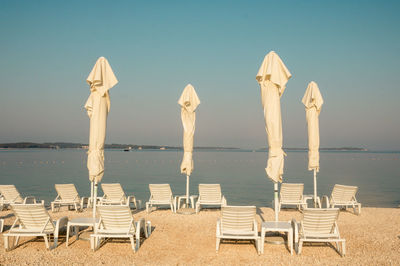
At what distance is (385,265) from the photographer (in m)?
5.42

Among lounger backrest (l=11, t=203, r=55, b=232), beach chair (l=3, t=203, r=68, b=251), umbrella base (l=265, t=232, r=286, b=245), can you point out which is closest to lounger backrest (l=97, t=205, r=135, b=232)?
beach chair (l=3, t=203, r=68, b=251)

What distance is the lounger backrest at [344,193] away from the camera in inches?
396

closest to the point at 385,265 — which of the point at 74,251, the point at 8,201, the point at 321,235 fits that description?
the point at 321,235

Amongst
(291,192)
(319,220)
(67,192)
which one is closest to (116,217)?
(319,220)

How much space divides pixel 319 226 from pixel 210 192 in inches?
181

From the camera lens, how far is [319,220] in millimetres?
6016

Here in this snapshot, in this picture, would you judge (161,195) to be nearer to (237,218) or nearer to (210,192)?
(210,192)

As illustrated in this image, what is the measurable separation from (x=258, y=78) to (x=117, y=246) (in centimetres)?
414

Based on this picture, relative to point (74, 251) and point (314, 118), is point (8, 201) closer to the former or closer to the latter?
point (74, 251)

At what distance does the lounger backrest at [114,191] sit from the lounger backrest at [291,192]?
4.76 metres

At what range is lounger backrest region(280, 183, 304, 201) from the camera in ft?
33.2

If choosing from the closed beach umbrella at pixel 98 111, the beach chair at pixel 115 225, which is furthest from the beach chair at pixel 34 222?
the closed beach umbrella at pixel 98 111

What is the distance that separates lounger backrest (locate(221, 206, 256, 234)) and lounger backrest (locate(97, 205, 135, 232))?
168 centimetres

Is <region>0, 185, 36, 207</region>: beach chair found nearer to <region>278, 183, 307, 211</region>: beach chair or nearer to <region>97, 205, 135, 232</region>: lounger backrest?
<region>97, 205, 135, 232</region>: lounger backrest
